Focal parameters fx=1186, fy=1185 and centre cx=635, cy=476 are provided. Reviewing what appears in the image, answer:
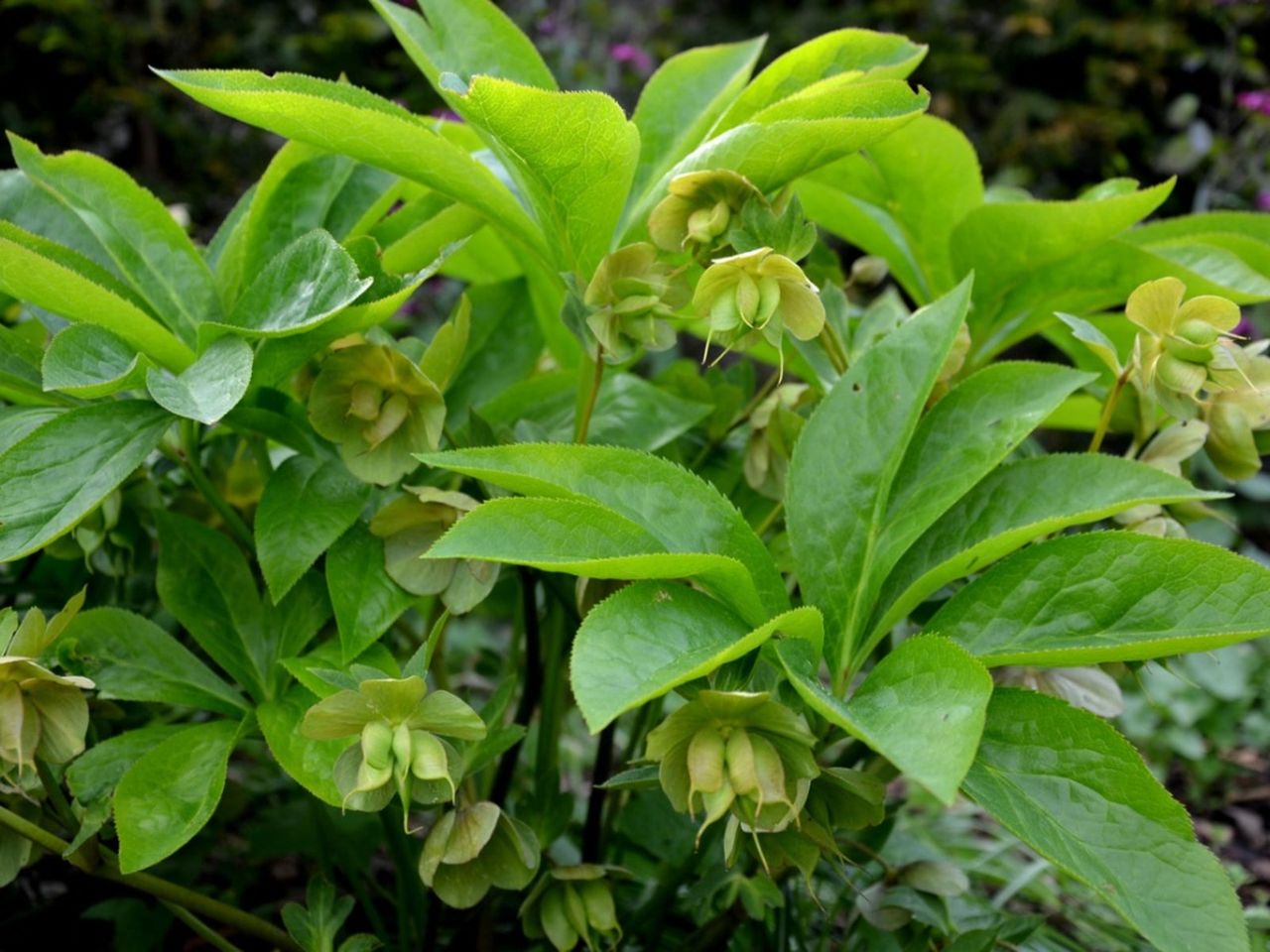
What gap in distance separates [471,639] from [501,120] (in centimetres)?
153

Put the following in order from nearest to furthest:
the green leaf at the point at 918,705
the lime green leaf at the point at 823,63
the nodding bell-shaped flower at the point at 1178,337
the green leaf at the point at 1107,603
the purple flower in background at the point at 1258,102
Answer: the green leaf at the point at 918,705, the green leaf at the point at 1107,603, the nodding bell-shaped flower at the point at 1178,337, the lime green leaf at the point at 823,63, the purple flower in background at the point at 1258,102

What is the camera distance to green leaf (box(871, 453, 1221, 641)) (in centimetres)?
68

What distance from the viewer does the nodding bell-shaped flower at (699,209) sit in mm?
686

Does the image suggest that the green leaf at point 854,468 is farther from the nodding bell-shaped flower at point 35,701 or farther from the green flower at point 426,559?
the nodding bell-shaped flower at point 35,701

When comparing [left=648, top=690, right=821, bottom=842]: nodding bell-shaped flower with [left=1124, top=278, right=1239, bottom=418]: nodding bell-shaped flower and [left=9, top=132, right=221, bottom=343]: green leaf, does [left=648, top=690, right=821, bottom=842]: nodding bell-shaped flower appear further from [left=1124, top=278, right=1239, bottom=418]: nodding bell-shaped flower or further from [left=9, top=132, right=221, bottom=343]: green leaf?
[left=9, top=132, right=221, bottom=343]: green leaf

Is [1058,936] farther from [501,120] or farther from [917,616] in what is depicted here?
[501,120]

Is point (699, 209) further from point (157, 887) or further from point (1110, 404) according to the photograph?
point (157, 887)

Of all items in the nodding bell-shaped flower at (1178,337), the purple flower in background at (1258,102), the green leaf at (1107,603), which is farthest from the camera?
the purple flower in background at (1258,102)

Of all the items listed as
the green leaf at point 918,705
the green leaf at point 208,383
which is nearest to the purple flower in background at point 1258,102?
the green leaf at point 918,705

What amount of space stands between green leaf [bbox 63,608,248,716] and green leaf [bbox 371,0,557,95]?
1.51 feet

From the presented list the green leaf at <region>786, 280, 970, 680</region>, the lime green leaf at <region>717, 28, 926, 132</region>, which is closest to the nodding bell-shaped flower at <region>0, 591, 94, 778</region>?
the green leaf at <region>786, 280, 970, 680</region>

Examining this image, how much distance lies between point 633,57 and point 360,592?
2.80m

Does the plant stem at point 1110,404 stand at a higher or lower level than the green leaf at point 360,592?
higher

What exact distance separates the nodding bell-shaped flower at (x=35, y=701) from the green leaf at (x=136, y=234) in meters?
0.25
